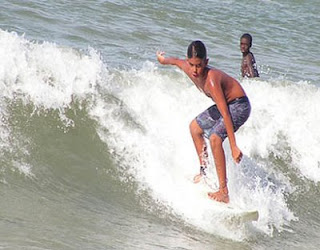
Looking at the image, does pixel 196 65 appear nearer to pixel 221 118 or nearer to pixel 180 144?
pixel 221 118

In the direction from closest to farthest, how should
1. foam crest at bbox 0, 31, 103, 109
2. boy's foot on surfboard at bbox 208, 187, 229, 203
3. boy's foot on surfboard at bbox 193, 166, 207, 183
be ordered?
boy's foot on surfboard at bbox 208, 187, 229, 203
boy's foot on surfboard at bbox 193, 166, 207, 183
foam crest at bbox 0, 31, 103, 109

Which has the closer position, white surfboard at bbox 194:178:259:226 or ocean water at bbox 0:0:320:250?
ocean water at bbox 0:0:320:250

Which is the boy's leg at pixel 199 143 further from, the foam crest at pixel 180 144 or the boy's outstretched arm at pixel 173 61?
the boy's outstretched arm at pixel 173 61

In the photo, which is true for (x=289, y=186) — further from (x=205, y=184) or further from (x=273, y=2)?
(x=273, y=2)

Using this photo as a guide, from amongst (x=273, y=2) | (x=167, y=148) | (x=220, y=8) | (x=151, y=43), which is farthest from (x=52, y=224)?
(x=273, y=2)

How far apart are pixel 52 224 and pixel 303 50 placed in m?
9.93

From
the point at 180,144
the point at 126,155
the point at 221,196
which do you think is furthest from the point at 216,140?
the point at 180,144

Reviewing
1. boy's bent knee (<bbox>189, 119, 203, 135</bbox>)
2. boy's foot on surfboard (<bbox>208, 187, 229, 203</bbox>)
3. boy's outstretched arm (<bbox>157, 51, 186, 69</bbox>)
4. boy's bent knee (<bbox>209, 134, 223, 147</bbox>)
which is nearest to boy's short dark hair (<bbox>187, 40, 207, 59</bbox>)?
boy's outstretched arm (<bbox>157, 51, 186, 69</bbox>)

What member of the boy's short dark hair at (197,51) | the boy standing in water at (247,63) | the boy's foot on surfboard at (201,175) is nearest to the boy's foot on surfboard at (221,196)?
the boy's foot on surfboard at (201,175)

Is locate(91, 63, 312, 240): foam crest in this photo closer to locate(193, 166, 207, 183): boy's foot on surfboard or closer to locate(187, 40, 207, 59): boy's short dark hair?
locate(193, 166, 207, 183): boy's foot on surfboard

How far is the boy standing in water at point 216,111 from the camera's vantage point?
251 inches

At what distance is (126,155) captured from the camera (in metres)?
7.71

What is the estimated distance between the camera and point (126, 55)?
11.3 m

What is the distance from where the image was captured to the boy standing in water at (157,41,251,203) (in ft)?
20.9
